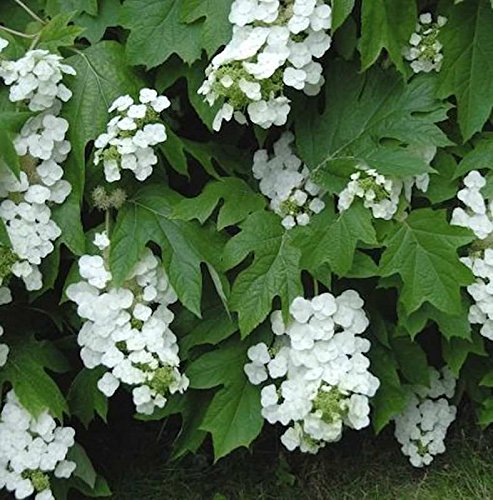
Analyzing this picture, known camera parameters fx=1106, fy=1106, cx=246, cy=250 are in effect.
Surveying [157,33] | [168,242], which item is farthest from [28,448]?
[157,33]

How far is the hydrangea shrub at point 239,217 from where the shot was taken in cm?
290

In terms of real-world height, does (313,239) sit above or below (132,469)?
above

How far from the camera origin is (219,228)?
3.00 meters

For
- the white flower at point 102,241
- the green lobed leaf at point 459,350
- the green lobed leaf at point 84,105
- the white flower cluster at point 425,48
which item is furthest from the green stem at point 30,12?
the green lobed leaf at point 459,350

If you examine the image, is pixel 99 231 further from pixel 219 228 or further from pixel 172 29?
pixel 172 29

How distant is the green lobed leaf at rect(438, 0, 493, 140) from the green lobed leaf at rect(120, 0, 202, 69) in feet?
2.28

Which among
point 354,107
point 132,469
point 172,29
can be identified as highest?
point 172,29

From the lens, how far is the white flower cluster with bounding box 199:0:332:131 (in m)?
2.82

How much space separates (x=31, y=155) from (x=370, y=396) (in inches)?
44.7

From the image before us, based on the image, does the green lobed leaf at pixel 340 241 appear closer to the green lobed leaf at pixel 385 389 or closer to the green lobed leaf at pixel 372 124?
the green lobed leaf at pixel 372 124

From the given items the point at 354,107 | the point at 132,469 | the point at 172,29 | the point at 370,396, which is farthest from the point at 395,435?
the point at 172,29

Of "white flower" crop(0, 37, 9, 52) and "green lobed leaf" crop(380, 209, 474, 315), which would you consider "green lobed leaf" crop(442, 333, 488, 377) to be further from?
"white flower" crop(0, 37, 9, 52)

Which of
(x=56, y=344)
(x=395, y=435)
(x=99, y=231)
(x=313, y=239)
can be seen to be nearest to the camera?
(x=313, y=239)

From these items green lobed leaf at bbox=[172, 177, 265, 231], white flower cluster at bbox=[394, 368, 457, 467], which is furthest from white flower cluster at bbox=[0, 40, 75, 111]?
white flower cluster at bbox=[394, 368, 457, 467]
